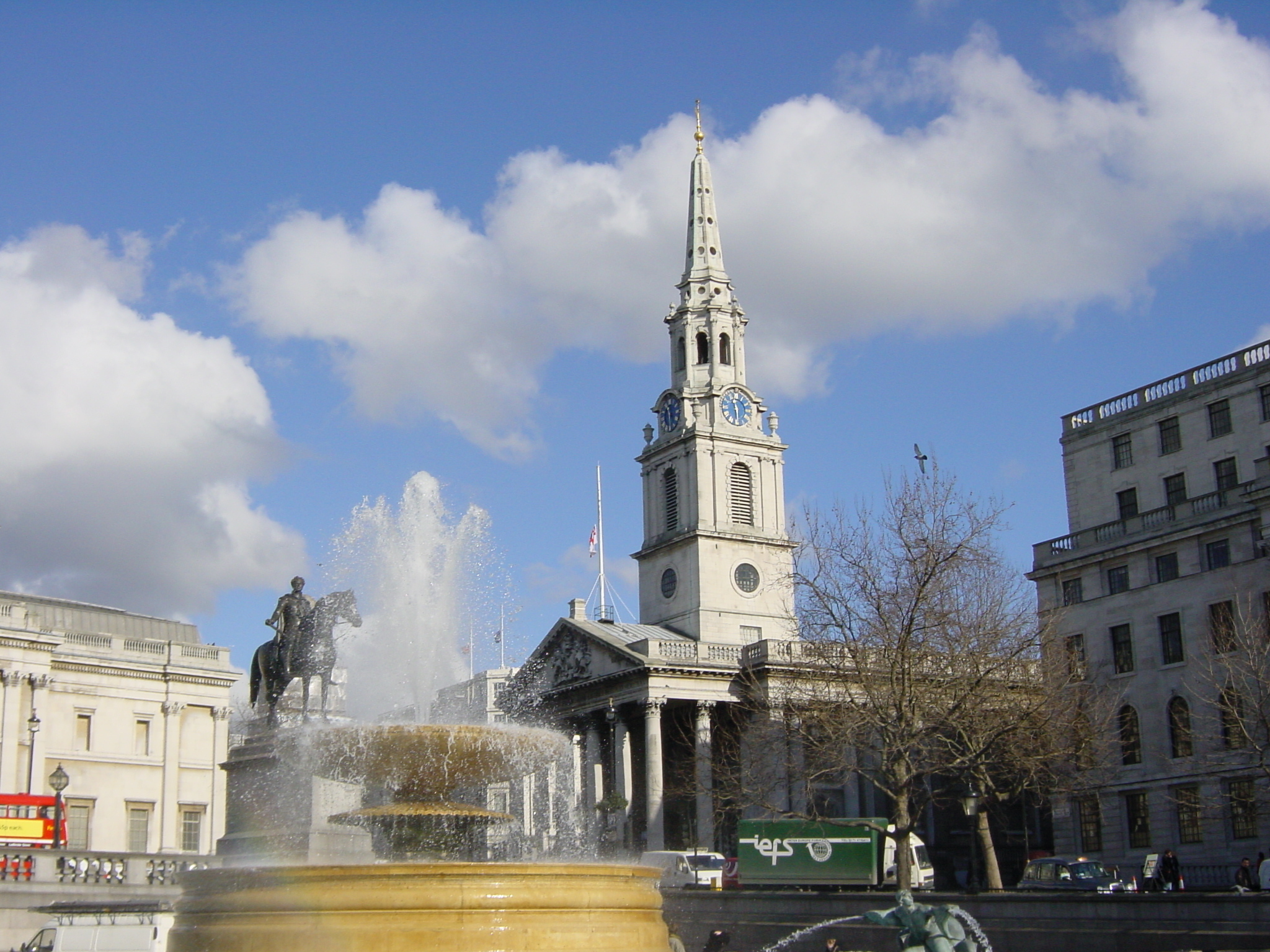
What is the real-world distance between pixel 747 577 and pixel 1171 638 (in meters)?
25.7

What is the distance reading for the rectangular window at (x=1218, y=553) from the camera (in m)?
44.8

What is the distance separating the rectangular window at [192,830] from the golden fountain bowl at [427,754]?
49.6 meters

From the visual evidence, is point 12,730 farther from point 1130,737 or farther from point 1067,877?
point 1130,737

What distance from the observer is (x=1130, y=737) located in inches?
1885

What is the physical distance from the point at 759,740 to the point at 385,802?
36552 mm

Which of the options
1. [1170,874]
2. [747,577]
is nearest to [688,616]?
[747,577]

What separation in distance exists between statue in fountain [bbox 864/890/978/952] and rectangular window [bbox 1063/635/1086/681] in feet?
99.2

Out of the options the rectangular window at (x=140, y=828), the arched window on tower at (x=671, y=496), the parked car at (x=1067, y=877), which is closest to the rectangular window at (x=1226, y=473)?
the parked car at (x=1067, y=877)

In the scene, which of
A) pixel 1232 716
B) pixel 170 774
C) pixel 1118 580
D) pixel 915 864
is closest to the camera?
pixel 1232 716

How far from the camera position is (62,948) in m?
22.5

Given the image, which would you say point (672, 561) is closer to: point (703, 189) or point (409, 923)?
point (703, 189)

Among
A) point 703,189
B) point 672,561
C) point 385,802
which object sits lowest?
point 385,802

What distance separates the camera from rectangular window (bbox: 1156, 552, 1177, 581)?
46781 mm

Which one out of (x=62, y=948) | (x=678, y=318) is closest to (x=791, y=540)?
(x=678, y=318)
